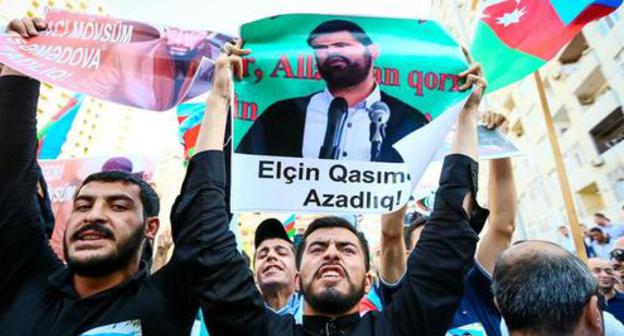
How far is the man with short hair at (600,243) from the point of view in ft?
18.6

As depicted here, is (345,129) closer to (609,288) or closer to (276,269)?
(276,269)

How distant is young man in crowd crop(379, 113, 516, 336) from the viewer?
245 cm

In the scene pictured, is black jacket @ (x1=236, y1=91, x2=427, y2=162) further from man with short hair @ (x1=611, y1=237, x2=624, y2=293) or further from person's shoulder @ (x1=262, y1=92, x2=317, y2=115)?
man with short hair @ (x1=611, y1=237, x2=624, y2=293)

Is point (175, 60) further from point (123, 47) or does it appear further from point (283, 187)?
point (283, 187)

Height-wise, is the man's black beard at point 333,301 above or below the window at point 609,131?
below

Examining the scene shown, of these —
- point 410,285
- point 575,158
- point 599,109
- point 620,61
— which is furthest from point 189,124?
point 575,158

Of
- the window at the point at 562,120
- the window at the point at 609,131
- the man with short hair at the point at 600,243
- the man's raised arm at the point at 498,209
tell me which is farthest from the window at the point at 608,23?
the man's raised arm at the point at 498,209

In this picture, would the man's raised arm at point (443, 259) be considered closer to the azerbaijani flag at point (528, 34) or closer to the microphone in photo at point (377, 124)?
the microphone in photo at point (377, 124)

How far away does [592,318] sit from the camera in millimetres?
1494

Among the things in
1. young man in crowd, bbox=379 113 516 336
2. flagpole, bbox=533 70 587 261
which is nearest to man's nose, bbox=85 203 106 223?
young man in crowd, bbox=379 113 516 336

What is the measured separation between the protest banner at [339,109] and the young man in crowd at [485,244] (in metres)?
0.37

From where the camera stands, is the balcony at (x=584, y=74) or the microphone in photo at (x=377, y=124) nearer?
the microphone in photo at (x=377, y=124)

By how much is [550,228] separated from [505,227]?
19.2 metres

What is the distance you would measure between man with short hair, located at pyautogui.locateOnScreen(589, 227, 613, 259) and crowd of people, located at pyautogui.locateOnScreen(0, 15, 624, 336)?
3.77 m
